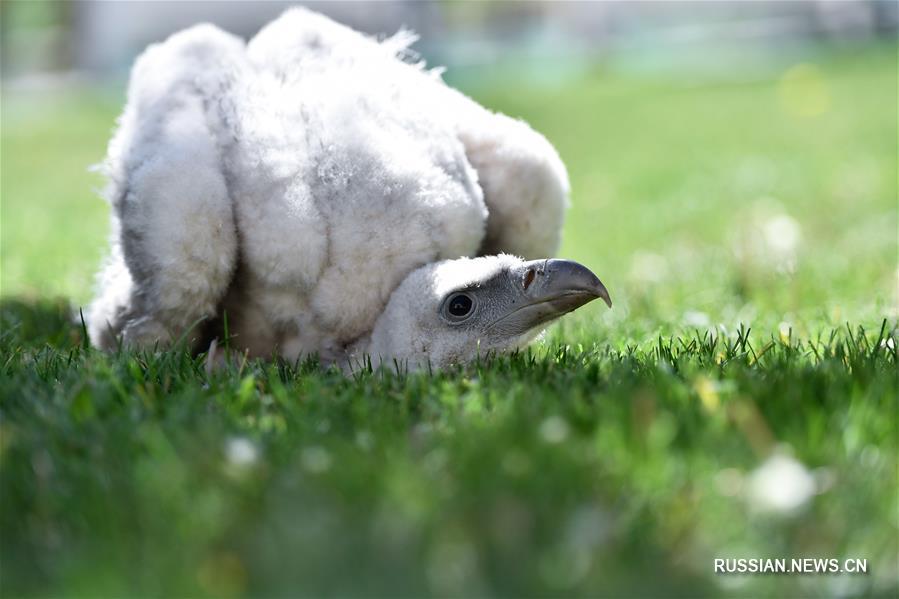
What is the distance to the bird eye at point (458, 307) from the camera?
359cm

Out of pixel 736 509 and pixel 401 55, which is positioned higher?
pixel 401 55

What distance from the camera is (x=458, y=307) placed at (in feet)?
11.8

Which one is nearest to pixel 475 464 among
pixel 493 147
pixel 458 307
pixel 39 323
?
pixel 458 307

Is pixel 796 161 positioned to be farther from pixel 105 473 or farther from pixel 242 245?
pixel 105 473

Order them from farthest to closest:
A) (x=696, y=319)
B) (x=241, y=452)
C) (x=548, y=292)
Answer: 1. (x=696, y=319)
2. (x=548, y=292)
3. (x=241, y=452)

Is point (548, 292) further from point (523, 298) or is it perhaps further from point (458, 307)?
point (458, 307)

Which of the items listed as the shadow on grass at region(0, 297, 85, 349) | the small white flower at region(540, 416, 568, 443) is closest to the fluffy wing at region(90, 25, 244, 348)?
the shadow on grass at region(0, 297, 85, 349)

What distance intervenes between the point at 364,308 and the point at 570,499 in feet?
5.65

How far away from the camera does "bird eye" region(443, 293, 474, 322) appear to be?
3.59 metres

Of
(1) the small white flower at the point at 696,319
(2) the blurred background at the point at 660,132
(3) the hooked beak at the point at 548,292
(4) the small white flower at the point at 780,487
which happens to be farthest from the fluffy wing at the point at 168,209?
(4) the small white flower at the point at 780,487

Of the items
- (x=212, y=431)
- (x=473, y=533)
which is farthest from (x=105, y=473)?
(x=473, y=533)

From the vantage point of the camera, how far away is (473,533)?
6.63ft

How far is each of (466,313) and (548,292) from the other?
31 centimetres

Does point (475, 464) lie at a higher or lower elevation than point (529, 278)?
lower
